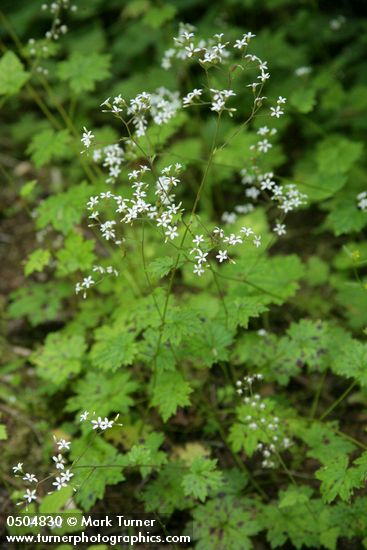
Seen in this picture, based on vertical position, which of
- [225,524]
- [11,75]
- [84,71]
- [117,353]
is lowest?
[225,524]

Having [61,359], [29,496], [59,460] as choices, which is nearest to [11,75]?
[61,359]

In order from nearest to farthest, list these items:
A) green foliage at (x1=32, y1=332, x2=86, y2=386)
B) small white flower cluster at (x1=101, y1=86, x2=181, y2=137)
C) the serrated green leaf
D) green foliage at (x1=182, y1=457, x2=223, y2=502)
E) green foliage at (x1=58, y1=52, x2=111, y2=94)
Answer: small white flower cluster at (x1=101, y1=86, x2=181, y2=137) → green foliage at (x1=182, y1=457, x2=223, y2=502) → the serrated green leaf → green foliage at (x1=32, y1=332, x2=86, y2=386) → green foliage at (x1=58, y1=52, x2=111, y2=94)

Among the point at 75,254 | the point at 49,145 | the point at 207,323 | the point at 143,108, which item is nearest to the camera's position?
the point at 143,108

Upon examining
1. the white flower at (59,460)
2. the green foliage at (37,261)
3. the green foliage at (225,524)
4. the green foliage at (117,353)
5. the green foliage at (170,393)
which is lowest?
the green foliage at (225,524)

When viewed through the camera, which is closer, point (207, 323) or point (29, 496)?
point (29, 496)

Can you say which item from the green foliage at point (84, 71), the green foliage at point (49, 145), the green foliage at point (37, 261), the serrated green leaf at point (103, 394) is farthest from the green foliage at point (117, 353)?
the green foliage at point (84, 71)

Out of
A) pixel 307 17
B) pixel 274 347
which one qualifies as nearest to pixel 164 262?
pixel 274 347

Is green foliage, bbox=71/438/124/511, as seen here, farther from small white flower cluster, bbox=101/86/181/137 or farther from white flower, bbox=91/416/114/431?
small white flower cluster, bbox=101/86/181/137

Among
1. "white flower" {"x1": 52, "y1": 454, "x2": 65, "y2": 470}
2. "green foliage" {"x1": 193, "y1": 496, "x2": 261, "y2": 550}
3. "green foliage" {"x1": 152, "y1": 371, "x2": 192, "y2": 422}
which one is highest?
"green foliage" {"x1": 152, "y1": 371, "x2": 192, "y2": 422}

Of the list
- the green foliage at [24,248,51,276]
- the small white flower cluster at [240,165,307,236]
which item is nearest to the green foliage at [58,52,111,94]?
the green foliage at [24,248,51,276]

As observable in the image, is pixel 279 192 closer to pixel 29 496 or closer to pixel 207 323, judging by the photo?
pixel 207 323

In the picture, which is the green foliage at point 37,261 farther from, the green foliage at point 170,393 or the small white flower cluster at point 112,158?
the green foliage at point 170,393
